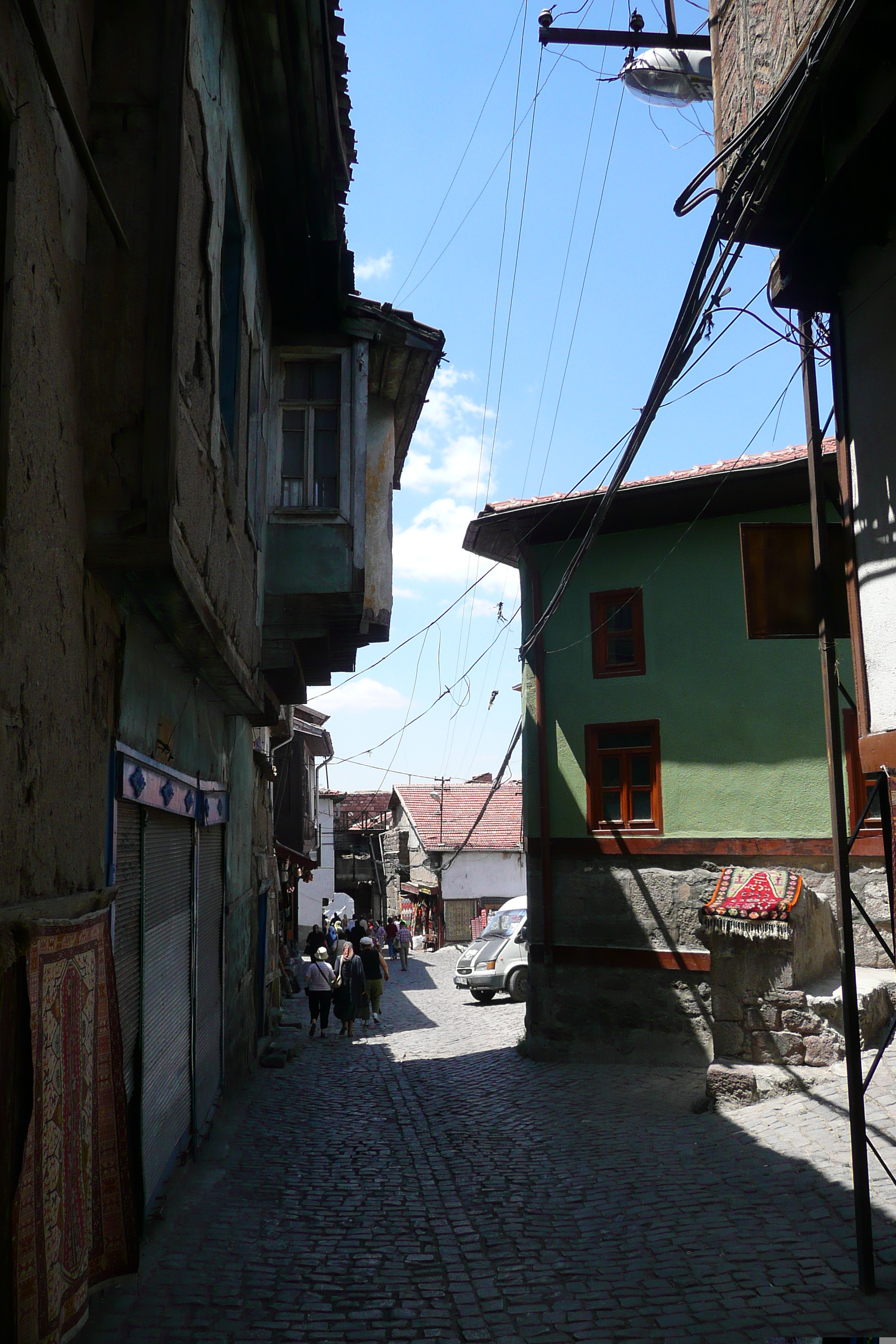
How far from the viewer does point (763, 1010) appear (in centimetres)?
1073

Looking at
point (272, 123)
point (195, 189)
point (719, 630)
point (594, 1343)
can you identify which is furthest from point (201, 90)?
point (719, 630)

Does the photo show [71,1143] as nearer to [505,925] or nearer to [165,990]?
[165,990]

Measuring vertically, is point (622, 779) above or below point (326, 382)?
below

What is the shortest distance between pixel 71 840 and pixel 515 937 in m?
19.3

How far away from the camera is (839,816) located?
658cm

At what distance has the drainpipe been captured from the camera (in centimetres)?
1596

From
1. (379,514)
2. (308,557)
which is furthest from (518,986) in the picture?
(308,557)

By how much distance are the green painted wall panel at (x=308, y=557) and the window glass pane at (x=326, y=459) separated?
35 centimetres

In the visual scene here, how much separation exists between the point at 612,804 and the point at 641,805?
45 centimetres

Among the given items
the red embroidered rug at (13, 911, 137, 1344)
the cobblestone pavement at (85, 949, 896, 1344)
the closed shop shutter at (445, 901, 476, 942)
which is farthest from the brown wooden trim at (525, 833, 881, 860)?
the closed shop shutter at (445, 901, 476, 942)

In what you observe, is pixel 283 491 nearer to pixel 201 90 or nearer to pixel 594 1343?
pixel 201 90

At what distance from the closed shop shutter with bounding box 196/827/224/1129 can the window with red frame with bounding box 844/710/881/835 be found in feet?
25.8

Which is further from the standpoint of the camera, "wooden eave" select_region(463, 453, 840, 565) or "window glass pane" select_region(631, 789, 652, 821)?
"window glass pane" select_region(631, 789, 652, 821)

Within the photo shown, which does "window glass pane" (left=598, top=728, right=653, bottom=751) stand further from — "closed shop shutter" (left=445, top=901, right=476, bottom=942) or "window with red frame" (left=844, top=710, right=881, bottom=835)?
"closed shop shutter" (left=445, top=901, right=476, bottom=942)
